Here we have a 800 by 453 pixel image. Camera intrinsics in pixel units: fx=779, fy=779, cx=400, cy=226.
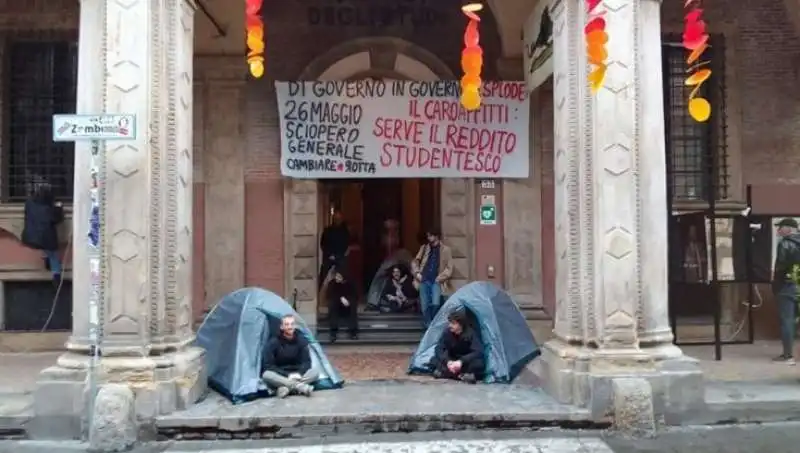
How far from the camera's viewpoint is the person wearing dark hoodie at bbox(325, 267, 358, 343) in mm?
12523

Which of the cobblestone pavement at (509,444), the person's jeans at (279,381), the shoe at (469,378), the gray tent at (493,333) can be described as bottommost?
the cobblestone pavement at (509,444)

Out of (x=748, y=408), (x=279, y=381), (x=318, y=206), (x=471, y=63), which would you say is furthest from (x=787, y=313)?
(x=318, y=206)

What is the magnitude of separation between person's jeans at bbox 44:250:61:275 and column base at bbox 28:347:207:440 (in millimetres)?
4447

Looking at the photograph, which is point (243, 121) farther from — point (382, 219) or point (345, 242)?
point (382, 219)

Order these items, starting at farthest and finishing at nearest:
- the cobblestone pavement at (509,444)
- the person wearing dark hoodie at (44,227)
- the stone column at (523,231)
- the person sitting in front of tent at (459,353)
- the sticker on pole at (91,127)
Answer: the stone column at (523,231) < the person wearing dark hoodie at (44,227) < the person sitting in front of tent at (459,353) < the sticker on pole at (91,127) < the cobblestone pavement at (509,444)

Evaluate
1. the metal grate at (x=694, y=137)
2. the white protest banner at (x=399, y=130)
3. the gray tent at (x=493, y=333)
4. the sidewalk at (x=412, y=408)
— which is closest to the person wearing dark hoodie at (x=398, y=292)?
the white protest banner at (x=399, y=130)

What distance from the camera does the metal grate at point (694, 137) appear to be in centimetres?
1269

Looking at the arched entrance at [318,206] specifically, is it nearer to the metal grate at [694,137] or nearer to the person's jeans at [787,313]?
the metal grate at [694,137]

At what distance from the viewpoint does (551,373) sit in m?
8.88

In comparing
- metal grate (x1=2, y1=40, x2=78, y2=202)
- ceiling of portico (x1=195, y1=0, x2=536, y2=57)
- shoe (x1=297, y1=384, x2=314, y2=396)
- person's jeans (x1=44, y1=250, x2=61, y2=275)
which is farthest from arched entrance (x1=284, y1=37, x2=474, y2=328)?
shoe (x1=297, y1=384, x2=314, y2=396)

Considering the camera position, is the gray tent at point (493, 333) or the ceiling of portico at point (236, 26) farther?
the ceiling of portico at point (236, 26)

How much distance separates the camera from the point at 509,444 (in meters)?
7.58

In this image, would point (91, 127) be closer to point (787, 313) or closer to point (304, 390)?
point (304, 390)

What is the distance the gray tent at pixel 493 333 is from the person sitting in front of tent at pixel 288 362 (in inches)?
64.9
